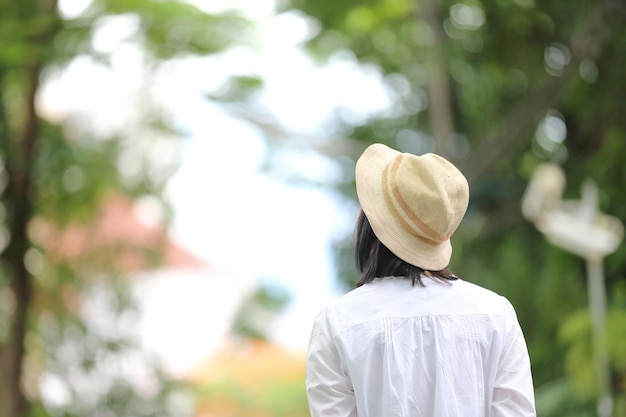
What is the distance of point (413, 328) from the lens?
60.7 inches

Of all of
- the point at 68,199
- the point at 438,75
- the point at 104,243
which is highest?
the point at 438,75

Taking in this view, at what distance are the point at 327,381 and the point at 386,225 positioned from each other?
28 centimetres

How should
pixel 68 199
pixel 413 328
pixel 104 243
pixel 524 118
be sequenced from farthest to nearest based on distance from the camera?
1. pixel 104 243
2. pixel 68 199
3. pixel 524 118
4. pixel 413 328

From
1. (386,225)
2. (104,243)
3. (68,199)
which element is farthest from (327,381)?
(104,243)

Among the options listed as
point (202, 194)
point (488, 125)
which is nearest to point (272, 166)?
point (202, 194)

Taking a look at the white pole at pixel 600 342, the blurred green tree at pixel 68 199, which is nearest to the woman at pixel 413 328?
the white pole at pixel 600 342

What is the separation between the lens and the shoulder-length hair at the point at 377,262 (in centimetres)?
159

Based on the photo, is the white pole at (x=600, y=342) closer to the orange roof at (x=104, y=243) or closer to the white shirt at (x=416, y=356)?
the white shirt at (x=416, y=356)

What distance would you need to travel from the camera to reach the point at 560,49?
633 cm

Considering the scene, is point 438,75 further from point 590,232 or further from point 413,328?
point 413,328

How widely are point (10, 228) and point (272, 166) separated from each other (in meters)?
6.04

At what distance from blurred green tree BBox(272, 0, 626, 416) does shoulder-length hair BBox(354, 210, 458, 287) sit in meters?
3.39

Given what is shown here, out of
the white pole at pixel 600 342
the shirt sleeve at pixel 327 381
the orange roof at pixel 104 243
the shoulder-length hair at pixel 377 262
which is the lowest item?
the orange roof at pixel 104 243

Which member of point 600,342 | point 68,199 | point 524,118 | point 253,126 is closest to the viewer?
point 600,342
